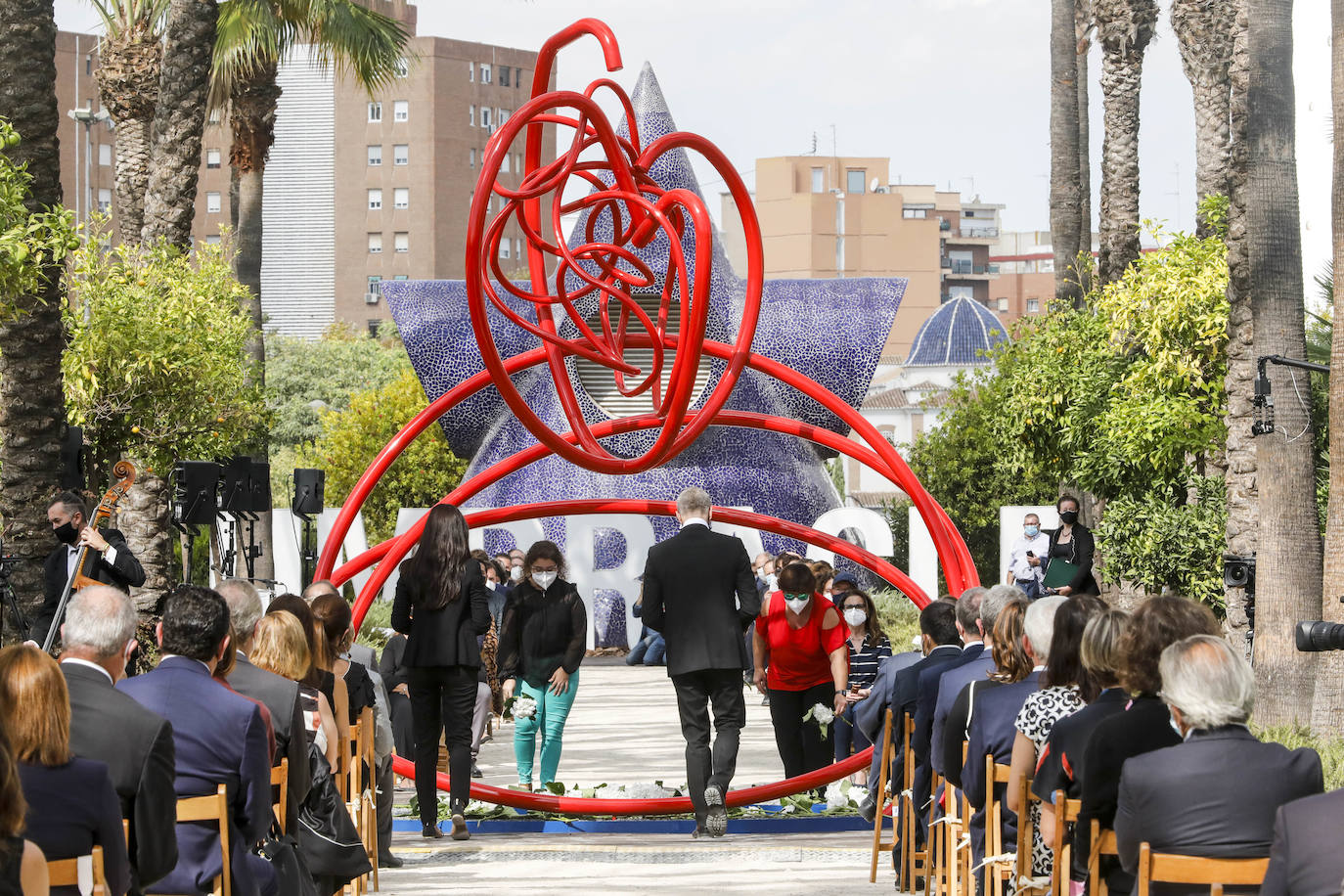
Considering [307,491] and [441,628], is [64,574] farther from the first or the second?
[307,491]

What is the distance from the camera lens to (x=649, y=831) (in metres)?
9.81

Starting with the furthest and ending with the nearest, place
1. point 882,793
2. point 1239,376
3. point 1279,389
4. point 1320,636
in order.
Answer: point 1239,376 → point 1279,389 → point 882,793 → point 1320,636

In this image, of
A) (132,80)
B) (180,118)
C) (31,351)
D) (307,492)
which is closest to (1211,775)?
(31,351)

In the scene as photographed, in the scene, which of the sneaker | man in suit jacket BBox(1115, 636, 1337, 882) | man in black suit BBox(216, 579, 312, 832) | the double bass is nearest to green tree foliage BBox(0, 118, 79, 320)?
the double bass

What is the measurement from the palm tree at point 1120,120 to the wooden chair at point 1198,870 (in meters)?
16.6

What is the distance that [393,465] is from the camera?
36.2 metres

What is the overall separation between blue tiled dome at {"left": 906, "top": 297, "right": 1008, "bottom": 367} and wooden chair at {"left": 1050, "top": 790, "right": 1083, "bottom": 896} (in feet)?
238

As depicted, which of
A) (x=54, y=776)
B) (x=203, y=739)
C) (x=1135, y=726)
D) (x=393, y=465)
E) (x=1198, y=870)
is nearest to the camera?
(x=54, y=776)

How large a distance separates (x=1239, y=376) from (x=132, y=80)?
511 inches

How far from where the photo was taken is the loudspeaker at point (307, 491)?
1752 cm

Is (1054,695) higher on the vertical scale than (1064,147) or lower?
lower

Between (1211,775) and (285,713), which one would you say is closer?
(1211,775)

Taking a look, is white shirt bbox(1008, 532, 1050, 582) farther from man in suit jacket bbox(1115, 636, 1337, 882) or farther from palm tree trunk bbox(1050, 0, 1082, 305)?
man in suit jacket bbox(1115, 636, 1337, 882)

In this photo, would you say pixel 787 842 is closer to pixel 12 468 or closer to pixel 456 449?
pixel 12 468
